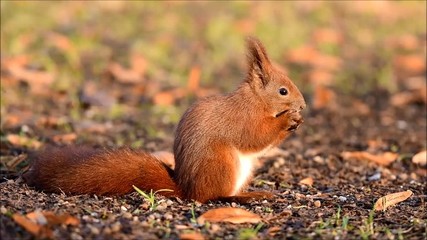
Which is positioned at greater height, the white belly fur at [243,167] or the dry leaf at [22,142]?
the white belly fur at [243,167]

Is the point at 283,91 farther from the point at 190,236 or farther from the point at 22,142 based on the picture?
the point at 22,142

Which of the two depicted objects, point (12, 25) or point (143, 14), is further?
point (143, 14)

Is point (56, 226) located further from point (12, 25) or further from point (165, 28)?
point (165, 28)

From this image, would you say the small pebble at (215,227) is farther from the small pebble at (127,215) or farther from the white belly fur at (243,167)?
the white belly fur at (243,167)

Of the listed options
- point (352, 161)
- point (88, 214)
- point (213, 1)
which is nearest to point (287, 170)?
point (352, 161)

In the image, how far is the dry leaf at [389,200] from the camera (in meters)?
3.98

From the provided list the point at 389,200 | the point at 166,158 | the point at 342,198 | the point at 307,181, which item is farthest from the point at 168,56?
the point at 389,200

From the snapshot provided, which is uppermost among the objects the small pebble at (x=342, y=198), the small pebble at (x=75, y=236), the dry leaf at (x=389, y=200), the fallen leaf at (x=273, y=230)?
the dry leaf at (x=389, y=200)

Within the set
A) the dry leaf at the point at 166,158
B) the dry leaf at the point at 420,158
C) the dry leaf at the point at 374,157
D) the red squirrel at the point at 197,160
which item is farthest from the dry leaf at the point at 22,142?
the dry leaf at the point at 420,158

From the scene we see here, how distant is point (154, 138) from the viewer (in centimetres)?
612

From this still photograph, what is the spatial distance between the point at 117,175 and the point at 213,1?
7647 mm

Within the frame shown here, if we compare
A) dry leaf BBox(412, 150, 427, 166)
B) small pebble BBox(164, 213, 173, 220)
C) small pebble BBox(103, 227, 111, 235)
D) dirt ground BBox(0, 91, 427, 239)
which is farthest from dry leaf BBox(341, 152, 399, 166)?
small pebble BBox(103, 227, 111, 235)

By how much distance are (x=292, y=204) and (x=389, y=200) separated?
1.69ft

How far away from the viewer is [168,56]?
29.4ft
